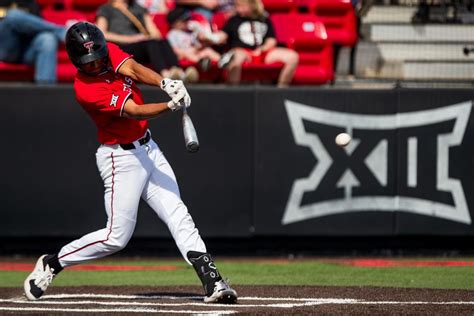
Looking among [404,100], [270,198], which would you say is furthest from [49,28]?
[404,100]

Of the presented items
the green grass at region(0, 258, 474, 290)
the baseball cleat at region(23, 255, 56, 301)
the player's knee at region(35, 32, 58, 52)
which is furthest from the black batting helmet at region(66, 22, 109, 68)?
the player's knee at region(35, 32, 58, 52)

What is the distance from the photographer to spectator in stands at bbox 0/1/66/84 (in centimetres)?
1093

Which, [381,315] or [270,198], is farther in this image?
[270,198]

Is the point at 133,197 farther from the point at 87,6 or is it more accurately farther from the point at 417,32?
the point at 417,32

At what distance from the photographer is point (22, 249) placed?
10695 millimetres

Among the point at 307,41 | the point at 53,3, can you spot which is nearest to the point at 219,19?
the point at 307,41

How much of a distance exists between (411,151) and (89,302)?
4840 mm

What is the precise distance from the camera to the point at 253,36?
11.6m

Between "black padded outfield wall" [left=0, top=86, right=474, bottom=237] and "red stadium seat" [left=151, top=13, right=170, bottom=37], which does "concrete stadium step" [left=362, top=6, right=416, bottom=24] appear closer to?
"black padded outfield wall" [left=0, top=86, right=474, bottom=237]

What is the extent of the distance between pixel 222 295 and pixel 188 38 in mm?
5725

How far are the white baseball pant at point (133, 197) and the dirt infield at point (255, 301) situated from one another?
42cm

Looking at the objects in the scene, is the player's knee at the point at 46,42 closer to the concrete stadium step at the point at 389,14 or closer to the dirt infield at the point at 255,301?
the dirt infield at the point at 255,301

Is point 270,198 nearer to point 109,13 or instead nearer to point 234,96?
point 234,96

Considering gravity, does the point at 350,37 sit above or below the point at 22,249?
Answer: above
